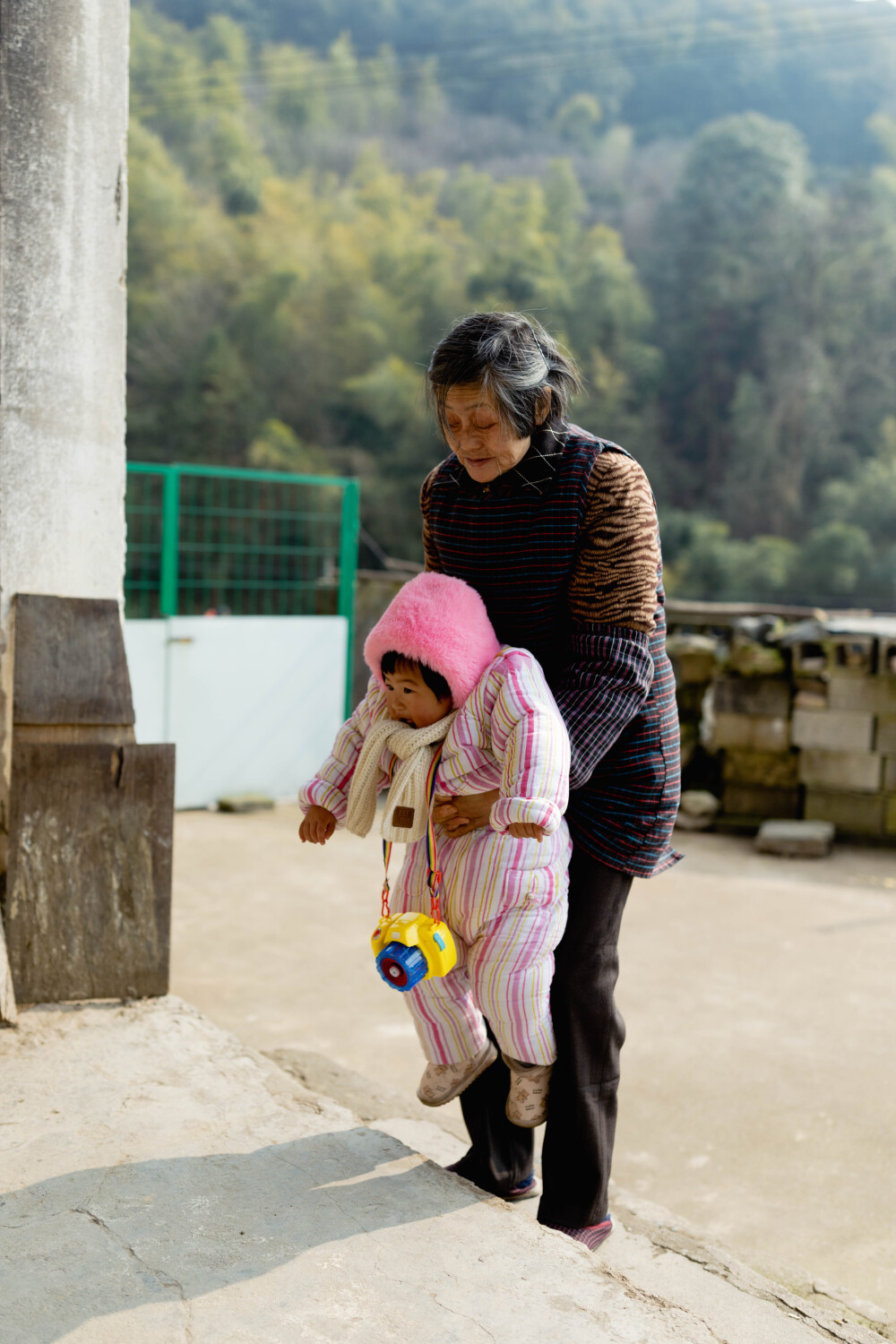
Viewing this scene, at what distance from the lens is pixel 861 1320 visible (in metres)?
2.02

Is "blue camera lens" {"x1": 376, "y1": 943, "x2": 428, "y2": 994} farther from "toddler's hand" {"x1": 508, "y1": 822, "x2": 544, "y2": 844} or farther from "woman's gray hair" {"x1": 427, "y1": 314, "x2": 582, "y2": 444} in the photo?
"woman's gray hair" {"x1": 427, "y1": 314, "x2": 582, "y2": 444}

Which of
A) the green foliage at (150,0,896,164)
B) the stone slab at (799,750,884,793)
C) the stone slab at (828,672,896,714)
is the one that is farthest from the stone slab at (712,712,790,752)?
the green foliage at (150,0,896,164)

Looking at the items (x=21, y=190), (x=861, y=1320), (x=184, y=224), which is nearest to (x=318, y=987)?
(x=861, y=1320)

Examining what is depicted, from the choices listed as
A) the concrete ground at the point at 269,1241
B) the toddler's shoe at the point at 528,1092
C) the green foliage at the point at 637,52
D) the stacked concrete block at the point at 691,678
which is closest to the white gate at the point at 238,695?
the stacked concrete block at the point at 691,678

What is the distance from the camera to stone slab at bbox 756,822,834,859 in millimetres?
5750

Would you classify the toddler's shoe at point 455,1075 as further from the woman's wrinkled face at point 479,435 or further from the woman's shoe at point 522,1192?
the woman's wrinkled face at point 479,435

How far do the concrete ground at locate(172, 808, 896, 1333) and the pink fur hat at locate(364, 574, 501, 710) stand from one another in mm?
1314

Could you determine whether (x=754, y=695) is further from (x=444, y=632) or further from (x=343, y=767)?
(x=444, y=632)

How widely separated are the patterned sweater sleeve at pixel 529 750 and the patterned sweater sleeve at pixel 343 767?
11.0 inches

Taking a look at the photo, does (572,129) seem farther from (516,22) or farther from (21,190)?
(21,190)

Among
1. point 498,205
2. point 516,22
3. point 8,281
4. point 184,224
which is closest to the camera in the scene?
point 8,281

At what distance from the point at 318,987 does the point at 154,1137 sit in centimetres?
173

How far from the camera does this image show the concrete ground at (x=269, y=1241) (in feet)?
4.99

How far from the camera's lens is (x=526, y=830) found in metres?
1.71
